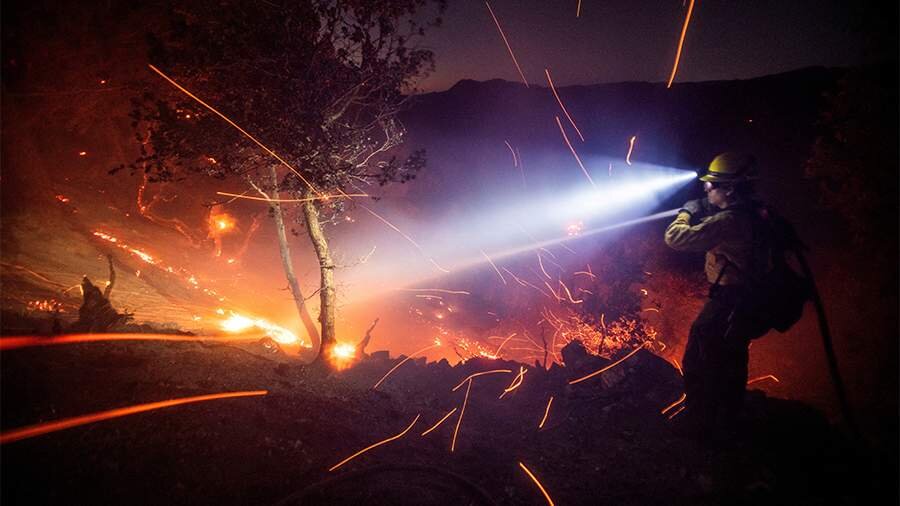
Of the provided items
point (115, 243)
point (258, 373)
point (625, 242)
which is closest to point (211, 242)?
point (115, 243)

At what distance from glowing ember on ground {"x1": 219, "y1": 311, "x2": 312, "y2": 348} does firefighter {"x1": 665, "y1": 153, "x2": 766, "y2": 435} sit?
12622 mm

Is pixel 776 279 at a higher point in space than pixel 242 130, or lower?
lower

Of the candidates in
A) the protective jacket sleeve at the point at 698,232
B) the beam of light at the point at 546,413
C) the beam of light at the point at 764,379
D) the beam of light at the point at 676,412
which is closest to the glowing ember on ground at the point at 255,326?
the beam of light at the point at 546,413

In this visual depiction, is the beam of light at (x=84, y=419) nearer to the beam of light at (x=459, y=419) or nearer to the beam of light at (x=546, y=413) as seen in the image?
the beam of light at (x=459, y=419)

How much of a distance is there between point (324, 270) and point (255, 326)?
7284 millimetres

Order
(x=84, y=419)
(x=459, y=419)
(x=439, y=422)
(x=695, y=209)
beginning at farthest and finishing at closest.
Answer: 1. (x=459, y=419)
2. (x=439, y=422)
3. (x=695, y=209)
4. (x=84, y=419)

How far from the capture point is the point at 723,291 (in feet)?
18.7

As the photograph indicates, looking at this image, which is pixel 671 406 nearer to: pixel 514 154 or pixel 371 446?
pixel 371 446

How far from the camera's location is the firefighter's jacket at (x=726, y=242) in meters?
5.38

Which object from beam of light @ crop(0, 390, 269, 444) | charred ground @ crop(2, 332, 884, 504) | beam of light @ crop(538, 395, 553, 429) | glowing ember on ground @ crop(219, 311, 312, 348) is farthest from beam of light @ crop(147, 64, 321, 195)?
glowing ember on ground @ crop(219, 311, 312, 348)

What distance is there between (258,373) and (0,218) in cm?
1256

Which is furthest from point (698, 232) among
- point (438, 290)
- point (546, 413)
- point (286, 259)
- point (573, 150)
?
point (573, 150)

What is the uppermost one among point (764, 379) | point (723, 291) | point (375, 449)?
point (723, 291)

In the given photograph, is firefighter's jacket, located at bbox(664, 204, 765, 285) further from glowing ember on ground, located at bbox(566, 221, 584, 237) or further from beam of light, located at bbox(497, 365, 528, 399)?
glowing ember on ground, located at bbox(566, 221, 584, 237)
